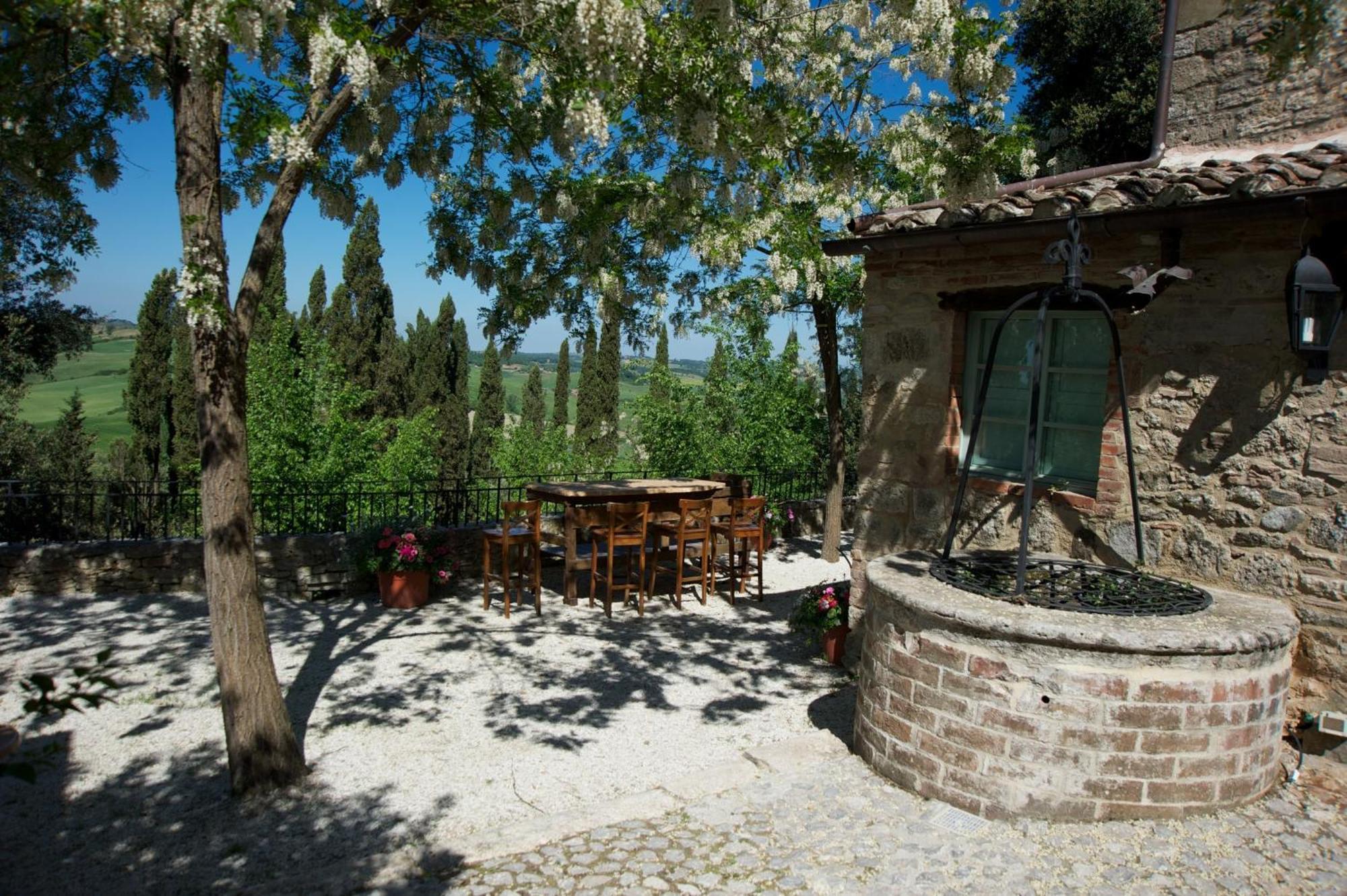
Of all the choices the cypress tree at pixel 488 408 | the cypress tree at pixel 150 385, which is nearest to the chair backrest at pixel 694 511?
the cypress tree at pixel 150 385

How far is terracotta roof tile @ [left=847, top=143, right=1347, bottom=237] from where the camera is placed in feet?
13.9

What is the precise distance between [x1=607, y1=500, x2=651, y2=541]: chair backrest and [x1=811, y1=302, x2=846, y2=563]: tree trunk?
10.6 feet

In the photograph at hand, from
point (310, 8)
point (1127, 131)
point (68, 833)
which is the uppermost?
point (1127, 131)

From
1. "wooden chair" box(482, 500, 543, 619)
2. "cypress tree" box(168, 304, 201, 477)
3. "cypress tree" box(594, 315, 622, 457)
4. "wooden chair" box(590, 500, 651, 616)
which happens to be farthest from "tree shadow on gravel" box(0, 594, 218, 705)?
"cypress tree" box(594, 315, 622, 457)

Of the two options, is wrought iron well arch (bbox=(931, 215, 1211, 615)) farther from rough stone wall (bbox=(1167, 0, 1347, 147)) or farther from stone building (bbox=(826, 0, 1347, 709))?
rough stone wall (bbox=(1167, 0, 1347, 147))

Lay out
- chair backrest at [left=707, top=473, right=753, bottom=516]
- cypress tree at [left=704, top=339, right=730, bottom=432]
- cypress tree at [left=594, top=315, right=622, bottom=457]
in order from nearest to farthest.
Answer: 1. chair backrest at [left=707, top=473, right=753, bottom=516]
2. cypress tree at [left=704, top=339, right=730, bottom=432]
3. cypress tree at [left=594, top=315, right=622, bottom=457]

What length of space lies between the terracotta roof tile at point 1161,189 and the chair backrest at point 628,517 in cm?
348

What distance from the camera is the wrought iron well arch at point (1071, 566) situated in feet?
14.2

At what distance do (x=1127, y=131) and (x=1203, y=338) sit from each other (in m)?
12.1

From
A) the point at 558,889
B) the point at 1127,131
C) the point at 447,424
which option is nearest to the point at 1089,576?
the point at 558,889

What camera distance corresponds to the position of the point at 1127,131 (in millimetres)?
14797

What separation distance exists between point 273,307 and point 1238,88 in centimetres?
1731

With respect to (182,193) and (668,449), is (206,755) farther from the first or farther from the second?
(668,449)

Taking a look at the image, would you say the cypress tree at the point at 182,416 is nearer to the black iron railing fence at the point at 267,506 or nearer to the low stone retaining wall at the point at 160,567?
the black iron railing fence at the point at 267,506
